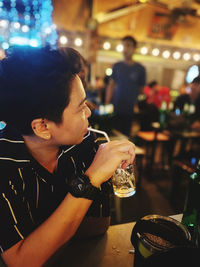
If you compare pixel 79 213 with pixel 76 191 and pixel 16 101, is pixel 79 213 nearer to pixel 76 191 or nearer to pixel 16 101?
pixel 76 191

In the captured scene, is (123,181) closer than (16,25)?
Yes

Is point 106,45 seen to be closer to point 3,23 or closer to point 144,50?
point 144,50

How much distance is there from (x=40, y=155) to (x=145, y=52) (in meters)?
7.32

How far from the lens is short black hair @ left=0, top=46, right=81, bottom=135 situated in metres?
0.89

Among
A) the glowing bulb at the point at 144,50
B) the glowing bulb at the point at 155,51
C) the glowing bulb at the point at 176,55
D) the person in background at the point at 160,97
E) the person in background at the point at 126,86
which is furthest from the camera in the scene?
the glowing bulb at the point at 176,55

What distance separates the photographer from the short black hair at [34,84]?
893 millimetres

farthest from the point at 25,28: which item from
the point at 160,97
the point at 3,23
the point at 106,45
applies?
the point at 160,97

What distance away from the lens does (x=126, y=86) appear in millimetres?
4309

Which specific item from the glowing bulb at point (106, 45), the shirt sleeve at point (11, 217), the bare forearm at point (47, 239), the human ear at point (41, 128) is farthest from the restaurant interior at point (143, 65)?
the human ear at point (41, 128)

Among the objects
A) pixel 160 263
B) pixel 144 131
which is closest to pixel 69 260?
pixel 160 263

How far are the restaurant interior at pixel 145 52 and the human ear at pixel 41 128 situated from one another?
1.78 m

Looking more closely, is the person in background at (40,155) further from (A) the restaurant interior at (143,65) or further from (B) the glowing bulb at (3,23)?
(B) the glowing bulb at (3,23)

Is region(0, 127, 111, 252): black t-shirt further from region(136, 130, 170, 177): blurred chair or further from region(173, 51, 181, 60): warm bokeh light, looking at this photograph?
region(173, 51, 181, 60): warm bokeh light

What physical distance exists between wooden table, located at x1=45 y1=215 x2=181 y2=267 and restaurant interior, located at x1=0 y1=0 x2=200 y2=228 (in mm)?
1720
